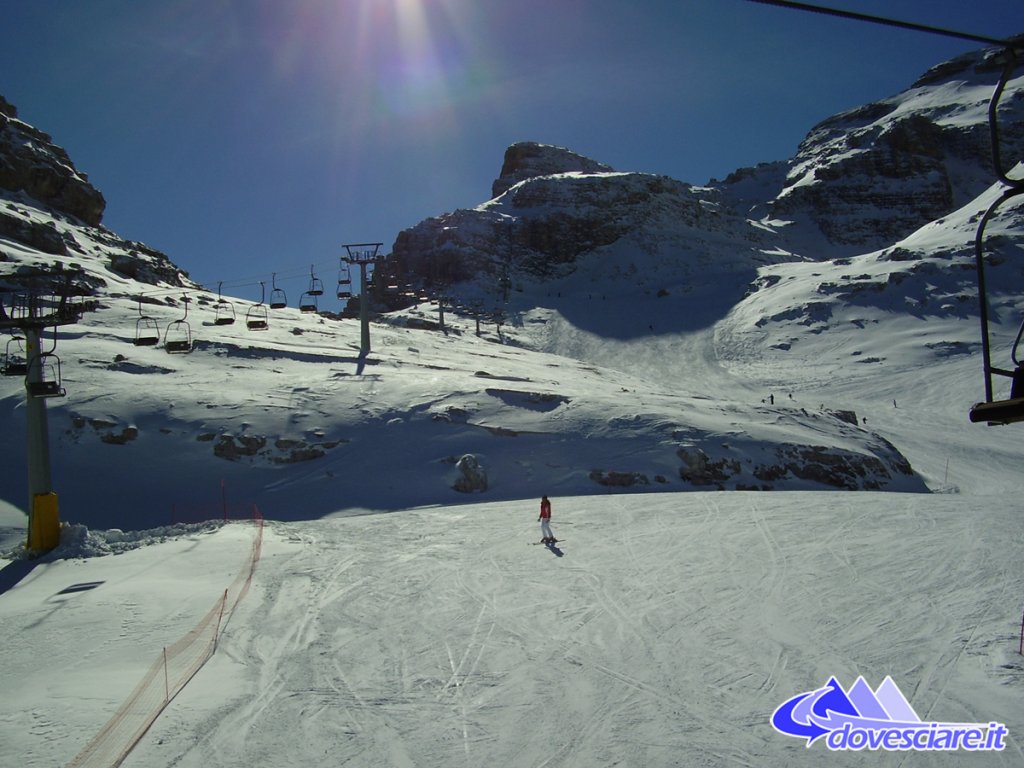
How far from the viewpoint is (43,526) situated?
57.3 feet

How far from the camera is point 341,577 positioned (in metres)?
15.9

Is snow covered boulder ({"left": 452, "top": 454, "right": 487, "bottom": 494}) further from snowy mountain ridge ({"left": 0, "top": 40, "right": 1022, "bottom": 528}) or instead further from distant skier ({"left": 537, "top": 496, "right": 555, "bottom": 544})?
distant skier ({"left": 537, "top": 496, "right": 555, "bottom": 544})

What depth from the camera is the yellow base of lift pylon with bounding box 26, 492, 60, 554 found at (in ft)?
57.0

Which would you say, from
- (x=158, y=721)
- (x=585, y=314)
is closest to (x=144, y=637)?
(x=158, y=721)

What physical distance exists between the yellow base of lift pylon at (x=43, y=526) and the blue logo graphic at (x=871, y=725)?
53.6 feet

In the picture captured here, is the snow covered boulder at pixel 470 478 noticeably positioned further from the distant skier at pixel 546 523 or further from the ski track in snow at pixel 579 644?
the distant skier at pixel 546 523

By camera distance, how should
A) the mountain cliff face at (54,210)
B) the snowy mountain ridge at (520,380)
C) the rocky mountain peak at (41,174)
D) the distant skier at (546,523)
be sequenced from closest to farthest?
the distant skier at (546,523) < the snowy mountain ridge at (520,380) < the mountain cliff face at (54,210) < the rocky mountain peak at (41,174)

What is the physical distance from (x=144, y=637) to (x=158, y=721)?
3.31 metres

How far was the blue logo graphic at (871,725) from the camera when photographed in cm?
867

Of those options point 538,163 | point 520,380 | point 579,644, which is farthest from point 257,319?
point 538,163

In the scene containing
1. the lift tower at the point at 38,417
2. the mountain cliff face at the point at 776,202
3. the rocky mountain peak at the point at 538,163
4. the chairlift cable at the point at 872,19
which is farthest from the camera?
the rocky mountain peak at the point at 538,163

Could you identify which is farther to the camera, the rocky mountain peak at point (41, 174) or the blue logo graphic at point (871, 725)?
the rocky mountain peak at point (41, 174)

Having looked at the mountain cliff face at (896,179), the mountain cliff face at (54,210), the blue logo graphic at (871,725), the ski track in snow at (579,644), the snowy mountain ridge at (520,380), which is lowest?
the ski track in snow at (579,644)

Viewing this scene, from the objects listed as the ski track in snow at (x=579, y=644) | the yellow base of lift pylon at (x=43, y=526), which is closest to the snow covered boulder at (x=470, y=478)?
the ski track in snow at (x=579, y=644)
